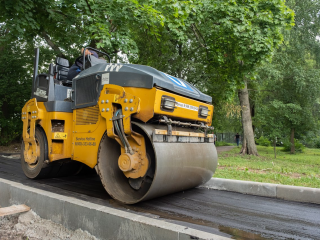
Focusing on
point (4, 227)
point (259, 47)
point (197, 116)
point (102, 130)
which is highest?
point (259, 47)

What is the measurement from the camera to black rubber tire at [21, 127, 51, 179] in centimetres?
503

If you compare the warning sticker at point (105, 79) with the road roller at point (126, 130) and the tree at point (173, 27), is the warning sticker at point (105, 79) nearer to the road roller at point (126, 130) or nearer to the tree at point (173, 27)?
the road roller at point (126, 130)

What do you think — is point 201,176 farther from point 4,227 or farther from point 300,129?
point 300,129

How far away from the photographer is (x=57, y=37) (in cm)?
1117

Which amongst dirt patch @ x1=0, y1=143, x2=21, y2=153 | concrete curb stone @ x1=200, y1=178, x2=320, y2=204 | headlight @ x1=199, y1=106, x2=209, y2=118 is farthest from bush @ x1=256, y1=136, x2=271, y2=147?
headlight @ x1=199, y1=106, x2=209, y2=118

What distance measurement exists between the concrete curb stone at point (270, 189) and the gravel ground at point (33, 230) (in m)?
2.79

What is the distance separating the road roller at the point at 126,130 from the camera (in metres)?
3.77

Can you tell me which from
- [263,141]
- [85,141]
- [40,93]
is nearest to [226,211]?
[85,141]

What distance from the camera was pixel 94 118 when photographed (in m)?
4.36

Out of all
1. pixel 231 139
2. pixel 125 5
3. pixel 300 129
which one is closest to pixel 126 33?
pixel 125 5

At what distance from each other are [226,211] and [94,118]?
7.77 feet

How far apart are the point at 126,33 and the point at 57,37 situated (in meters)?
4.00

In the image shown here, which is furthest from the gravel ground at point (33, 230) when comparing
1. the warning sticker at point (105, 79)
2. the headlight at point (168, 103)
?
the warning sticker at point (105, 79)

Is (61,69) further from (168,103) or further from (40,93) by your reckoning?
(168,103)
